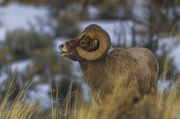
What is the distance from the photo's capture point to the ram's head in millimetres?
7891

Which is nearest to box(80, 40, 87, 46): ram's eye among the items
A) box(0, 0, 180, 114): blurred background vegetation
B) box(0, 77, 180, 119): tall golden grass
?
box(0, 77, 180, 119): tall golden grass

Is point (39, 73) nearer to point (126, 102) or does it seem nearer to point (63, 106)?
point (63, 106)

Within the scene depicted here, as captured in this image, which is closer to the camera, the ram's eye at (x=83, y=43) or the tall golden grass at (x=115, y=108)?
the tall golden grass at (x=115, y=108)

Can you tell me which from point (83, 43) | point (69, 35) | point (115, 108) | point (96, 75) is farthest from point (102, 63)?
point (69, 35)

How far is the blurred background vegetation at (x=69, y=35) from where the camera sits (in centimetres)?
1728

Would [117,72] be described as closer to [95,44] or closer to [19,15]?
[95,44]

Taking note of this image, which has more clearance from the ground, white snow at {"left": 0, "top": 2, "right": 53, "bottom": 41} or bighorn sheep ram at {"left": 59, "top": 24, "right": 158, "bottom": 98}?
bighorn sheep ram at {"left": 59, "top": 24, "right": 158, "bottom": 98}

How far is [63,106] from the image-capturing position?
891 centimetres

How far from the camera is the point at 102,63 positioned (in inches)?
312

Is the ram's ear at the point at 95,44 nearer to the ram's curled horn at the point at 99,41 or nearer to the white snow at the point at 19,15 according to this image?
the ram's curled horn at the point at 99,41

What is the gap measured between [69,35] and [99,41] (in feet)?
65.2

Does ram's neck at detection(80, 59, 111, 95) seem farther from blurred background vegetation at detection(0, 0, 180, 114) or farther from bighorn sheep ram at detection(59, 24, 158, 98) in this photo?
blurred background vegetation at detection(0, 0, 180, 114)

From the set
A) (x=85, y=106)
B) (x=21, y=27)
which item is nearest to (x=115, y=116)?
(x=85, y=106)

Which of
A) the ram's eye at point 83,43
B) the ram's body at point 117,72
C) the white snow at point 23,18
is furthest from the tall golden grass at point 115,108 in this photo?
the white snow at point 23,18
